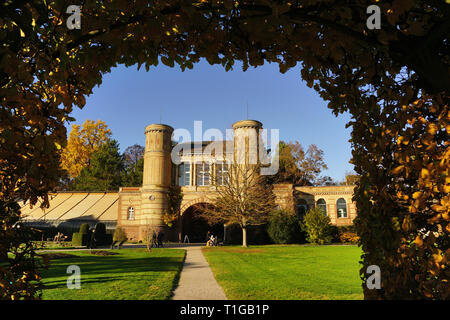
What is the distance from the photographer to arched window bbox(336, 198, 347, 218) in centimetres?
3444

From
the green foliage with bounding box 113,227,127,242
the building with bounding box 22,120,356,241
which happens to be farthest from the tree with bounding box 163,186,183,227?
the green foliage with bounding box 113,227,127,242

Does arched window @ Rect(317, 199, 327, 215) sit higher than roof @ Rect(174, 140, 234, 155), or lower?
lower

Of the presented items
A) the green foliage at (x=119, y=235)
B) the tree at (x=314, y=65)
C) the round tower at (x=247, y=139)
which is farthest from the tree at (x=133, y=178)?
the tree at (x=314, y=65)

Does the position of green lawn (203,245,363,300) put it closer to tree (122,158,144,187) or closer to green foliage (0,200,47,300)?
green foliage (0,200,47,300)

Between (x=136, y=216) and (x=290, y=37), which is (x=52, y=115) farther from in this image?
Result: (x=136, y=216)

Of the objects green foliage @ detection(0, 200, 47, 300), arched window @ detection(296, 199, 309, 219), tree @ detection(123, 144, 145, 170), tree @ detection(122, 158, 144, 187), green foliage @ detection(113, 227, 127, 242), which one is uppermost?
tree @ detection(123, 144, 145, 170)

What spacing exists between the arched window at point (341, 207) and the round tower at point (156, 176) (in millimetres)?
20125

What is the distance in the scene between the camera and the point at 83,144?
1747 inches

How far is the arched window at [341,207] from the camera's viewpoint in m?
34.4

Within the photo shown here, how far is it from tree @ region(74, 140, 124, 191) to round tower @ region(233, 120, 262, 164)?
79.0ft

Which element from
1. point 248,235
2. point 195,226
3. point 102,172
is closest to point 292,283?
point 248,235

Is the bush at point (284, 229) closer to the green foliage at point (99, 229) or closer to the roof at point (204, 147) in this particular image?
the roof at point (204, 147)

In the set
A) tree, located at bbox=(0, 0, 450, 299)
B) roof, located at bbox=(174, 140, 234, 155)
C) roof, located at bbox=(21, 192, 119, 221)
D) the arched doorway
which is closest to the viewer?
tree, located at bbox=(0, 0, 450, 299)
